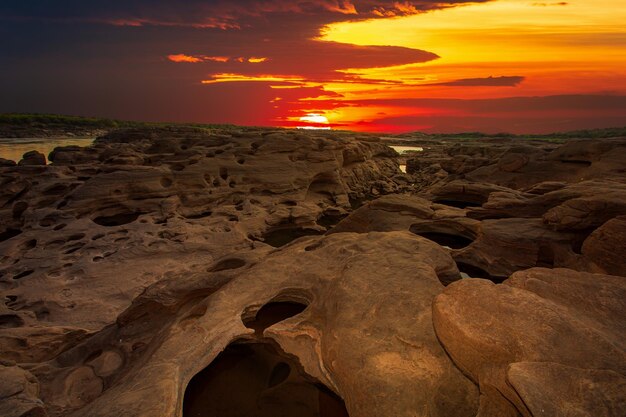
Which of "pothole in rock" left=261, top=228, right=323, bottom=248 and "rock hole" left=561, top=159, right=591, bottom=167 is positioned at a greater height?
"rock hole" left=561, top=159, right=591, bottom=167

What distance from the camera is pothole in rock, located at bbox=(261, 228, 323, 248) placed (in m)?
16.9

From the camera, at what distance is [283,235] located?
17828 millimetres

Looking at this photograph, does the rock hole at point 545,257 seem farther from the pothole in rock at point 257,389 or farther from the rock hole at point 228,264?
the rock hole at point 228,264

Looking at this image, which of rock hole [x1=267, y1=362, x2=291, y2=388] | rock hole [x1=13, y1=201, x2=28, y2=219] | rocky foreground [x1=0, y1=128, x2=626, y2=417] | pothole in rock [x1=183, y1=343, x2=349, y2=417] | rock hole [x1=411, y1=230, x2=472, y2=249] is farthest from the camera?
rock hole [x1=13, y1=201, x2=28, y2=219]

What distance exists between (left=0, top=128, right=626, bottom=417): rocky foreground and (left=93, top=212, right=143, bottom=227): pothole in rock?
0.10m

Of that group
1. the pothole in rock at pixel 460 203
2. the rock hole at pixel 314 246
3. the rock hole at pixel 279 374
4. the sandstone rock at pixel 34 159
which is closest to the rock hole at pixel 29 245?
the sandstone rock at pixel 34 159

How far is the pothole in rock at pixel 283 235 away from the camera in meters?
16.9

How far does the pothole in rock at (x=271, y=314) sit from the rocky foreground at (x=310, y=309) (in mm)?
55

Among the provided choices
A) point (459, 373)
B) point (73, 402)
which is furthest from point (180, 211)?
point (459, 373)

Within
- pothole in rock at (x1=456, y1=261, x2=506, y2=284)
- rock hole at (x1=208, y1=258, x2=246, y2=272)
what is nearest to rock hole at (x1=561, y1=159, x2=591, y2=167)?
pothole in rock at (x1=456, y1=261, x2=506, y2=284)

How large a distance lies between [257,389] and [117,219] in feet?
46.2

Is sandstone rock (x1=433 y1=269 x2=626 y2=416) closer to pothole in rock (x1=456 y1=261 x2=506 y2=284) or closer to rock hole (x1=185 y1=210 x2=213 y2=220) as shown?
pothole in rock (x1=456 y1=261 x2=506 y2=284)

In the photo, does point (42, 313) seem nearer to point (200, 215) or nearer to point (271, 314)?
point (271, 314)

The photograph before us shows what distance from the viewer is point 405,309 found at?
5.49m
